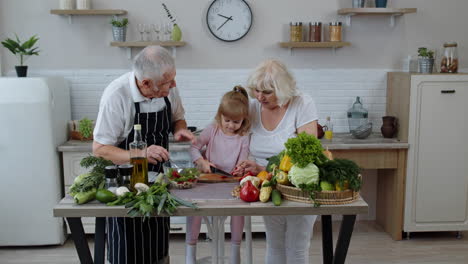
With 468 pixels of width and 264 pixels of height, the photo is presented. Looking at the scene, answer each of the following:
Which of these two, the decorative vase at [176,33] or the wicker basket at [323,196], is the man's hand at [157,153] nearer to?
the wicker basket at [323,196]

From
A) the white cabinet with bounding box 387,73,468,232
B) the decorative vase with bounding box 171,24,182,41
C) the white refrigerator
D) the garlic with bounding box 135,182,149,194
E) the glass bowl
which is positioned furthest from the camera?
the decorative vase with bounding box 171,24,182,41

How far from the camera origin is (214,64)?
491 cm

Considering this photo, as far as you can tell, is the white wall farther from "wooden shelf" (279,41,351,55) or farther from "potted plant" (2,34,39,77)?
"potted plant" (2,34,39,77)

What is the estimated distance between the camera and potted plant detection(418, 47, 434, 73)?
4.64m

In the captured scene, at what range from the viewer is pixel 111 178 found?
236 centimetres

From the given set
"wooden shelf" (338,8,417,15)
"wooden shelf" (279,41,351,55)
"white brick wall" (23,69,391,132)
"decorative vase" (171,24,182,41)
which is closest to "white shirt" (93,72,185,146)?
"decorative vase" (171,24,182,41)

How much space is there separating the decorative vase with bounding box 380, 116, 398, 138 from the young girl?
6.87 ft

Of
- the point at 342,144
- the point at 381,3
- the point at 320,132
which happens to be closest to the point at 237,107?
the point at 342,144

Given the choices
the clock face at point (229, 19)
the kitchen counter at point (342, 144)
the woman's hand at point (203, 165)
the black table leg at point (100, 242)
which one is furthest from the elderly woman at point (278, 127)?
the clock face at point (229, 19)

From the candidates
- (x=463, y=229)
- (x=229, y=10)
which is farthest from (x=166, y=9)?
(x=463, y=229)

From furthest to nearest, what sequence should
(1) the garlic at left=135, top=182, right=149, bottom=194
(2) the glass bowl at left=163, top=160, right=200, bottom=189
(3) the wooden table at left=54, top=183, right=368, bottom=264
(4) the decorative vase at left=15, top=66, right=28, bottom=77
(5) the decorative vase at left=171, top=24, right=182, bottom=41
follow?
(5) the decorative vase at left=171, top=24, right=182, bottom=41
(4) the decorative vase at left=15, top=66, right=28, bottom=77
(2) the glass bowl at left=163, top=160, right=200, bottom=189
(1) the garlic at left=135, top=182, right=149, bottom=194
(3) the wooden table at left=54, top=183, right=368, bottom=264

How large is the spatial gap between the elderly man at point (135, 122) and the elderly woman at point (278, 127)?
1.63 feet

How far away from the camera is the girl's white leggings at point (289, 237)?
2803 millimetres

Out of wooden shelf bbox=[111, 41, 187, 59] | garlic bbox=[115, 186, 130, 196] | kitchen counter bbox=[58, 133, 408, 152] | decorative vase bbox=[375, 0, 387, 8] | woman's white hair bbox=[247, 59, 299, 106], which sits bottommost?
kitchen counter bbox=[58, 133, 408, 152]
